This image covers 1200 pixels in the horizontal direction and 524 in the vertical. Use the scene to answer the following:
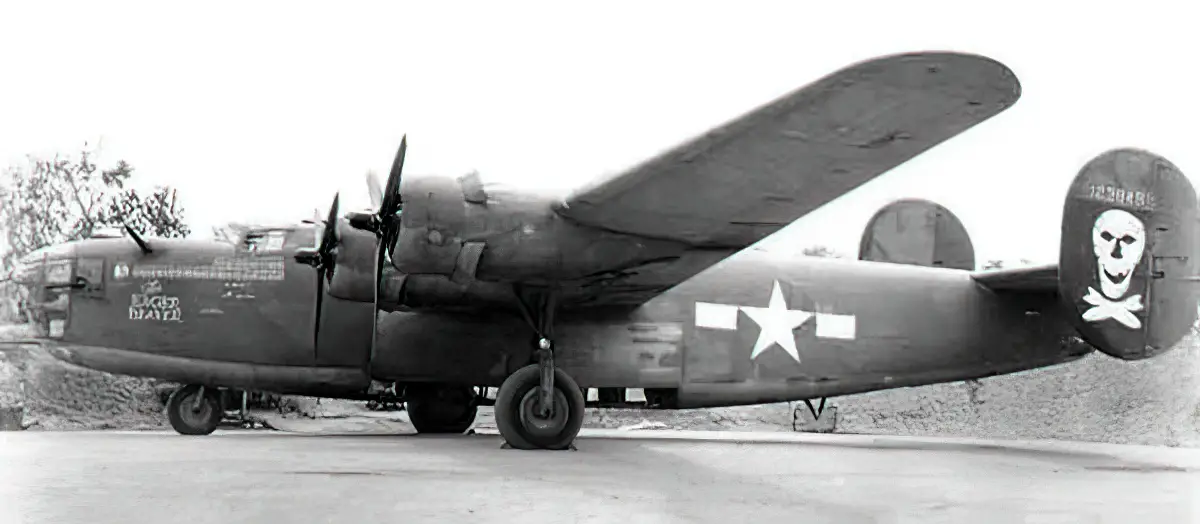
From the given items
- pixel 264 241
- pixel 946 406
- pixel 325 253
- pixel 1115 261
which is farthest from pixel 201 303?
pixel 946 406

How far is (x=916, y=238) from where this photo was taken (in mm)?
13734

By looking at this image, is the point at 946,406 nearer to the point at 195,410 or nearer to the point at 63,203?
the point at 195,410

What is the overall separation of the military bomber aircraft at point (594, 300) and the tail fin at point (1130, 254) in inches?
0.9

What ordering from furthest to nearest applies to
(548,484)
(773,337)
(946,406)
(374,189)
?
1. (946,406)
2. (773,337)
3. (374,189)
4. (548,484)

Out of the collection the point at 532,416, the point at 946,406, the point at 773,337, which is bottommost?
the point at 946,406

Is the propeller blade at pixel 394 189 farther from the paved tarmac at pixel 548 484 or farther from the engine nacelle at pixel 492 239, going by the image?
the paved tarmac at pixel 548 484

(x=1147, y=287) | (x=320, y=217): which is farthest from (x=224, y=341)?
(x=1147, y=287)

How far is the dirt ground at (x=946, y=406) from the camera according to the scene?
1436 cm

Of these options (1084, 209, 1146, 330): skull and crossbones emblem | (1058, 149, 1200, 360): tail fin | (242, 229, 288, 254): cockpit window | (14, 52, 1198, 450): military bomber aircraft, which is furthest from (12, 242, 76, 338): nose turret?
(1084, 209, 1146, 330): skull and crossbones emblem

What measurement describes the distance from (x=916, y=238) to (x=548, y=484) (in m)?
9.15

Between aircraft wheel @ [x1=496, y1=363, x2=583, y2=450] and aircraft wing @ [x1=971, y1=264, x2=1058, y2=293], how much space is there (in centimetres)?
557

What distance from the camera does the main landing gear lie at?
8984 mm

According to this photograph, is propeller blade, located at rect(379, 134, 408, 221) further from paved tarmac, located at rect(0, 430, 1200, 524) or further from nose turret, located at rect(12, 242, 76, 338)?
nose turret, located at rect(12, 242, 76, 338)

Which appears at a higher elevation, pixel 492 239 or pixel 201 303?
pixel 492 239
